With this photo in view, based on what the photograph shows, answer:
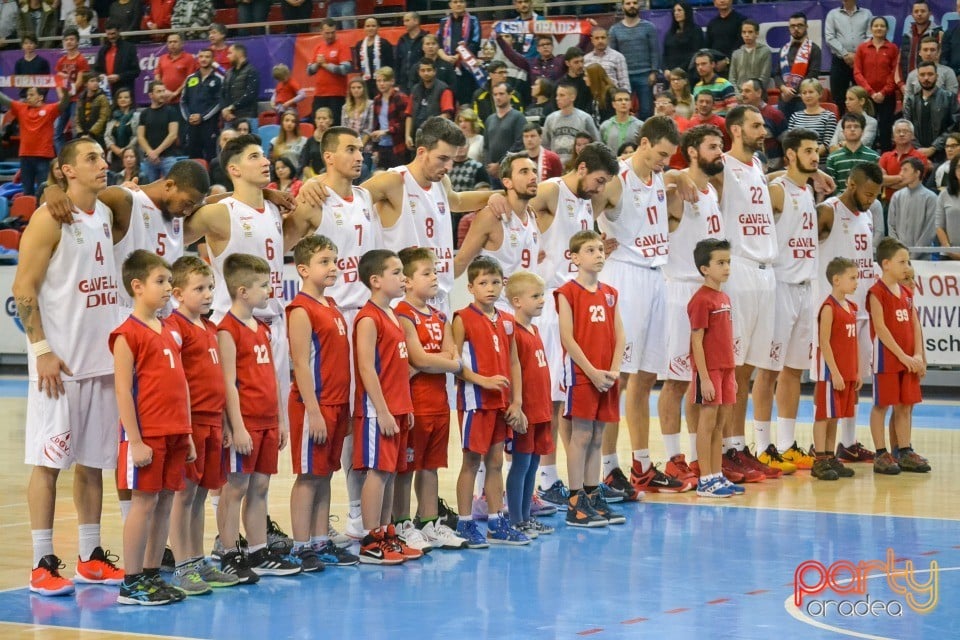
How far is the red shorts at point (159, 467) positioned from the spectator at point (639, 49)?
1301 cm

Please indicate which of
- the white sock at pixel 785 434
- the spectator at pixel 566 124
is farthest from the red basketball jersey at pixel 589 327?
the spectator at pixel 566 124

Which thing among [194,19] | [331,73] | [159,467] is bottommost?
[159,467]

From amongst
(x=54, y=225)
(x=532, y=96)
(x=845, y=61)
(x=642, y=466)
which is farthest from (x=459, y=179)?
(x=54, y=225)

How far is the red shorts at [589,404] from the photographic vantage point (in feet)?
31.1

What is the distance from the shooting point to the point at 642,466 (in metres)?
10.8

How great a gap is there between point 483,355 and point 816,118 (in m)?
9.95

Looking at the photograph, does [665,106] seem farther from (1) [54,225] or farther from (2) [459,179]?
(1) [54,225]

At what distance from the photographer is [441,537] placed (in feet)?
28.5

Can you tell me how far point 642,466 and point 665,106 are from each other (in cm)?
727

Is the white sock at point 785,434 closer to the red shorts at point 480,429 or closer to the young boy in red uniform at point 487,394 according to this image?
the young boy in red uniform at point 487,394

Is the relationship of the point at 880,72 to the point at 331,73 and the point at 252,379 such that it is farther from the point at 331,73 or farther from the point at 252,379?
the point at 252,379

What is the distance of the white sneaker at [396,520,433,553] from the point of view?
8.51 metres

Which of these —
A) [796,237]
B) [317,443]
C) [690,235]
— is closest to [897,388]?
[796,237]

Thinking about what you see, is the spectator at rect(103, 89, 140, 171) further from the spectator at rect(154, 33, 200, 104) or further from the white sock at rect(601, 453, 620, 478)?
the white sock at rect(601, 453, 620, 478)
